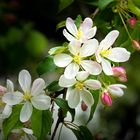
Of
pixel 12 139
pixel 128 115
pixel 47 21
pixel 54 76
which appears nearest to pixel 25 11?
pixel 47 21

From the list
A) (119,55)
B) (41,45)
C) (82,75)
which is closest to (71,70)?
(82,75)

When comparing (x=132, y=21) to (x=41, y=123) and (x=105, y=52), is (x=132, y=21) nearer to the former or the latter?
(x=105, y=52)

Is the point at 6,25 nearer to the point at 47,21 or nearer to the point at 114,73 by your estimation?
the point at 47,21

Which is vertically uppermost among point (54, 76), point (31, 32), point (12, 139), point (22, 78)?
point (31, 32)

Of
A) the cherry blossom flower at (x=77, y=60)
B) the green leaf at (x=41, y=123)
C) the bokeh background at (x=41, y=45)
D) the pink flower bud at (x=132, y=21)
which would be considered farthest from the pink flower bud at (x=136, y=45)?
the bokeh background at (x=41, y=45)

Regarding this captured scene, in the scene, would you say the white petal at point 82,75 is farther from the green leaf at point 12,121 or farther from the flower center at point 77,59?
the green leaf at point 12,121

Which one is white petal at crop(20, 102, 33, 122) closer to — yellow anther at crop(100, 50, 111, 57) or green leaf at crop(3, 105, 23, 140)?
green leaf at crop(3, 105, 23, 140)
